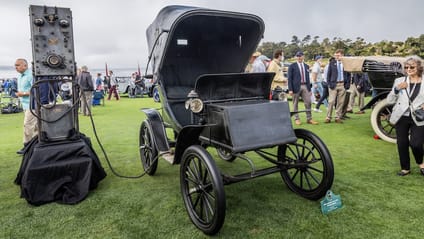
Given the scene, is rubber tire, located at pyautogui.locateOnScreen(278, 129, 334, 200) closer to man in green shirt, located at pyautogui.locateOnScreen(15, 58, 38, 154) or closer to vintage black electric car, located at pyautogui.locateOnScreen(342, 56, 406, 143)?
vintage black electric car, located at pyautogui.locateOnScreen(342, 56, 406, 143)

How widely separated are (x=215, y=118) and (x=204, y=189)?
674 millimetres

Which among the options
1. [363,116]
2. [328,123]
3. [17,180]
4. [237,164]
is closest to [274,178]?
[237,164]

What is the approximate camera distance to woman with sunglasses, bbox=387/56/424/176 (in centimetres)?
364

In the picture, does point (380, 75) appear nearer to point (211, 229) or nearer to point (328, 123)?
point (328, 123)

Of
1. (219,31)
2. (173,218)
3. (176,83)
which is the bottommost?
(173,218)

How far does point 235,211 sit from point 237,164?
157cm

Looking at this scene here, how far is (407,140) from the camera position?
12.4 ft

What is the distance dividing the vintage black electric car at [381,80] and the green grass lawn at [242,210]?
4.50ft

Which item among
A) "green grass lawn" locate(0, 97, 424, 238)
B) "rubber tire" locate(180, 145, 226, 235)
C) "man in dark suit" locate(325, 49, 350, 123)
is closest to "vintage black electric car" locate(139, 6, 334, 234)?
"rubber tire" locate(180, 145, 226, 235)

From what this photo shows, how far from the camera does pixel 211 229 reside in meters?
2.43

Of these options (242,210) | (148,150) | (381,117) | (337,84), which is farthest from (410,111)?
(337,84)

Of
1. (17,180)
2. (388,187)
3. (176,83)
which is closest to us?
(388,187)

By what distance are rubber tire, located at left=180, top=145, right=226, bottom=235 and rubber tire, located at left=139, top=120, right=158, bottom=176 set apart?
109 cm

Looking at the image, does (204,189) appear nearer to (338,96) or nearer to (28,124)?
(28,124)
